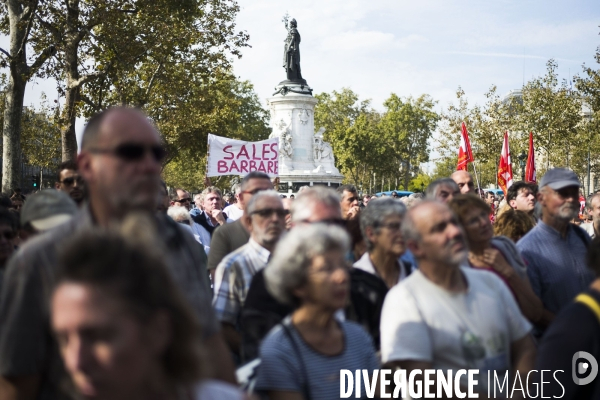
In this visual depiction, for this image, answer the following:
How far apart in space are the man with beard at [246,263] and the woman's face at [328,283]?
1.30 metres

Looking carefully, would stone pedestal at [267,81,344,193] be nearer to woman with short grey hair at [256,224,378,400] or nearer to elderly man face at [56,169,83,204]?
elderly man face at [56,169,83,204]

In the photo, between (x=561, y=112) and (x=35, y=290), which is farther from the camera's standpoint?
(x=561, y=112)

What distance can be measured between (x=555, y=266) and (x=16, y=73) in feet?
49.6

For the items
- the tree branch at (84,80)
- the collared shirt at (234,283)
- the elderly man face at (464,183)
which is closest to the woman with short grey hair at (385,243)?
the collared shirt at (234,283)

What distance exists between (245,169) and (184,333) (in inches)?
628

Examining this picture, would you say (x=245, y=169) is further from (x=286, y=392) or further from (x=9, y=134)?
(x=286, y=392)

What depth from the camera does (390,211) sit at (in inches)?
190

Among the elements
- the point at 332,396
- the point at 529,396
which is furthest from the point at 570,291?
the point at 332,396

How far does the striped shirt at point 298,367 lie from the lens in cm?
321

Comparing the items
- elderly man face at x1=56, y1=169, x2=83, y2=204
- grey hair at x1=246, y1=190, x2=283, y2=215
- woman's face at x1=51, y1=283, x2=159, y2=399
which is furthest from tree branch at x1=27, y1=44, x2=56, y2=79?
woman's face at x1=51, y1=283, x2=159, y2=399

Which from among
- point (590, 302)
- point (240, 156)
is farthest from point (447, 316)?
point (240, 156)

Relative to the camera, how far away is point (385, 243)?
4.74 meters

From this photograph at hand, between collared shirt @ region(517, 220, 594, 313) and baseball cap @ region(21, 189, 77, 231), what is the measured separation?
3.26 meters

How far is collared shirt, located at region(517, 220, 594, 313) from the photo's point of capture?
17.7 ft
